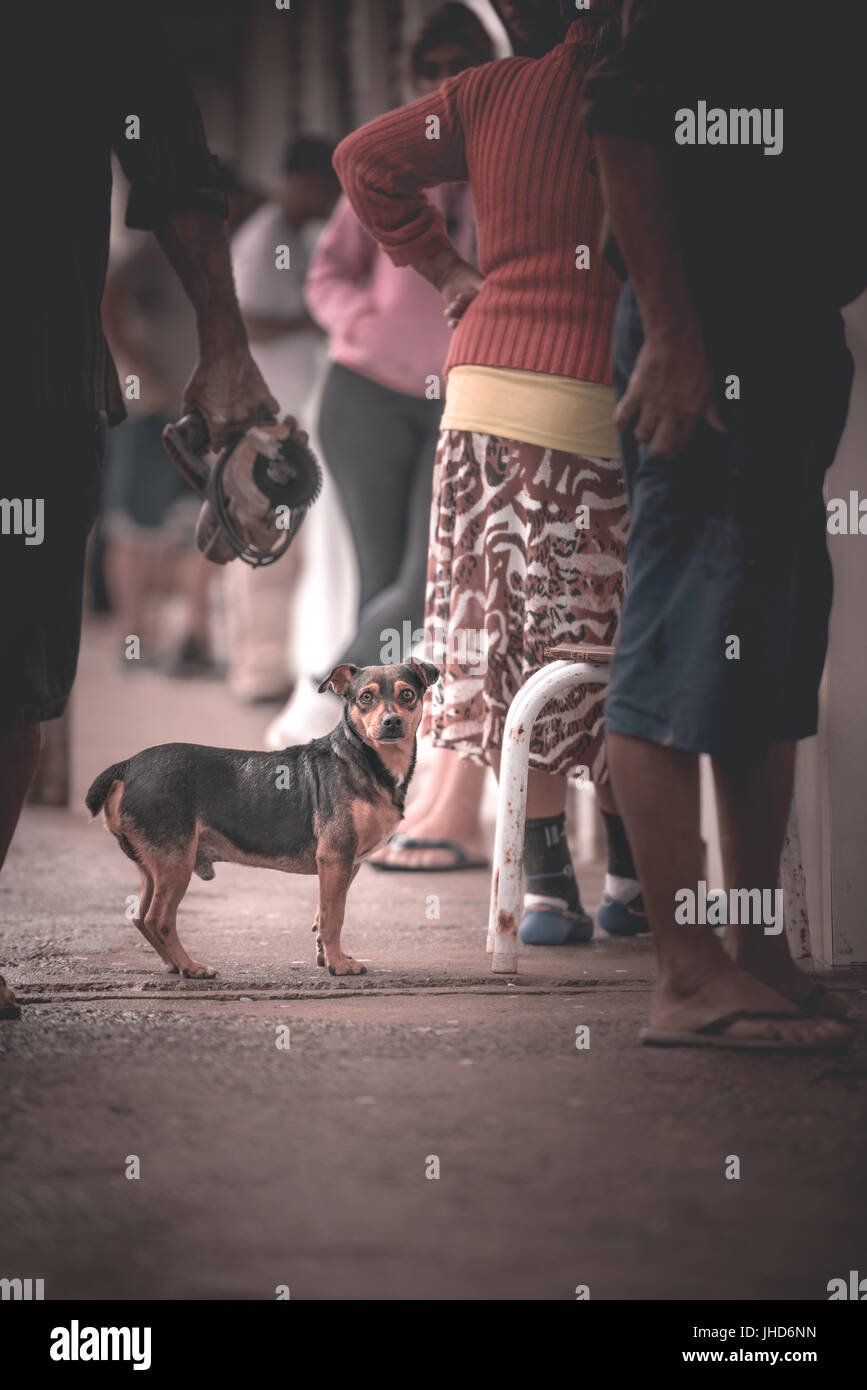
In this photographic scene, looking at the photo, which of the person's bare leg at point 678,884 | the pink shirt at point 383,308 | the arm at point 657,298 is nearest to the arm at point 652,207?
the arm at point 657,298

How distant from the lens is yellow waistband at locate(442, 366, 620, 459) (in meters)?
2.86

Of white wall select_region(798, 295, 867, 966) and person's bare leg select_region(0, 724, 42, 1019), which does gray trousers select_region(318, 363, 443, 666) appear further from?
person's bare leg select_region(0, 724, 42, 1019)

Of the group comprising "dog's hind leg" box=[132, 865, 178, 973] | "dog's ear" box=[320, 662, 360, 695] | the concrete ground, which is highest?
"dog's ear" box=[320, 662, 360, 695]

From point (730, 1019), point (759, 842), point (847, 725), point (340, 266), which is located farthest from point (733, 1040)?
point (340, 266)

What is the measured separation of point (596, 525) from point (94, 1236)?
1669 millimetres

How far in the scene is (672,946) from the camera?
2.23 metres

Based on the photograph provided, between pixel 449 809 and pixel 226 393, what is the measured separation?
156 centimetres

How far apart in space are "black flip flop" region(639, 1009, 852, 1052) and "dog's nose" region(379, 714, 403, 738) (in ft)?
2.33

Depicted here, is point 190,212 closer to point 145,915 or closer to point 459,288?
point 459,288

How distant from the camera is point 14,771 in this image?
8.14 ft

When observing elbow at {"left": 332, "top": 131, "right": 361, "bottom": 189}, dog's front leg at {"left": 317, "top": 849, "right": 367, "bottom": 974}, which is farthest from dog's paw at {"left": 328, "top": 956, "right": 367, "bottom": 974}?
elbow at {"left": 332, "top": 131, "right": 361, "bottom": 189}

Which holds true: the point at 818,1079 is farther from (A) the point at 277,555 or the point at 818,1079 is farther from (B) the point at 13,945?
(B) the point at 13,945

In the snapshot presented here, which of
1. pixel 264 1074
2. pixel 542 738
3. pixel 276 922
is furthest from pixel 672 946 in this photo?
pixel 276 922

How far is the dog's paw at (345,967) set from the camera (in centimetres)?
273
